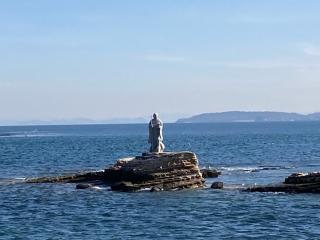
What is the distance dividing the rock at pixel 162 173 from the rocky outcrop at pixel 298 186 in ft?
13.5

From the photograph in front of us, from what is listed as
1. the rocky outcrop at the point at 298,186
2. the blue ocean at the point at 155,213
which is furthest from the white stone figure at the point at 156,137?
the rocky outcrop at the point at 298,186

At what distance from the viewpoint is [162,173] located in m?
49.8

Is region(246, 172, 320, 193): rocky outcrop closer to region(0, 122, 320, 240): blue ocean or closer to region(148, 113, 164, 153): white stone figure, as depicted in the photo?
region(0, 122, 320, 240): blue ocean

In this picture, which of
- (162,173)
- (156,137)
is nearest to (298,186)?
(162,173)

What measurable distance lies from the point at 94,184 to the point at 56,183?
12.9 feet

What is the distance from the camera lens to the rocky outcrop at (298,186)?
47.2 metres

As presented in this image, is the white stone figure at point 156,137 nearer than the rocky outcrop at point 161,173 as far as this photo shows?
No

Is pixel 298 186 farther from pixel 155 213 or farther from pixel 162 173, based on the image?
pixel 155 213

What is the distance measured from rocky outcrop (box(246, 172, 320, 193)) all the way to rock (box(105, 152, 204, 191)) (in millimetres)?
4129

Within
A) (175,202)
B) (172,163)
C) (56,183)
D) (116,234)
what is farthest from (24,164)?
(116,234)

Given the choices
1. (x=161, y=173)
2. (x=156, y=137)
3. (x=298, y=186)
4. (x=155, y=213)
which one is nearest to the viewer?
(x=155, y=213)

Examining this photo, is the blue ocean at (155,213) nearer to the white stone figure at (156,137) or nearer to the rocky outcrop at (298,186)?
the rocky outcrop at (298,186)

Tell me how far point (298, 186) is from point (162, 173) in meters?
8.81

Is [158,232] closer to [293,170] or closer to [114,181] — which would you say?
[114,181]
